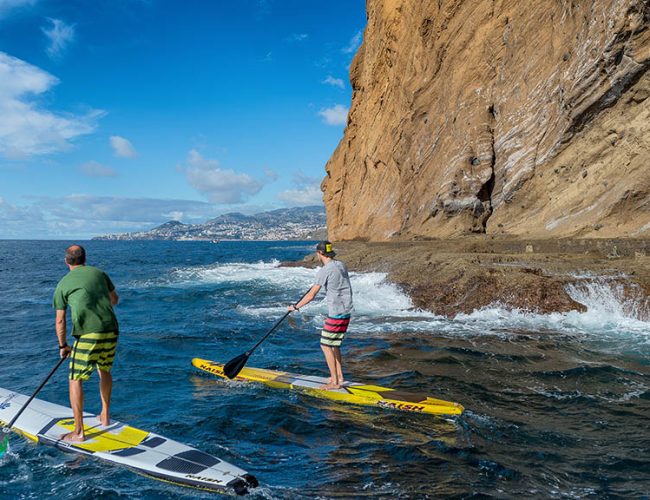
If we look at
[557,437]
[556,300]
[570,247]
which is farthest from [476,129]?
[557,437]

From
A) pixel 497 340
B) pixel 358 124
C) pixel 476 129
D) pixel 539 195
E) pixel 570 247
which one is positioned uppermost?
pixel 358 124

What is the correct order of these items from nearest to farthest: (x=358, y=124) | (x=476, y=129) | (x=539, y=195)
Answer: (x=539, y=195), (x=476, y=129), (x=358, y=124)

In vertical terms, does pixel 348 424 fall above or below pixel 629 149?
below

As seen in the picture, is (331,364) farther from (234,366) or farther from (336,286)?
(234,366)

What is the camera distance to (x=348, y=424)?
287 inches

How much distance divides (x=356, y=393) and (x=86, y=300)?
450 cm

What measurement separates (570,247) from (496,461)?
54.6 feet

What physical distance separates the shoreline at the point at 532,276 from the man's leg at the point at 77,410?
449 inches

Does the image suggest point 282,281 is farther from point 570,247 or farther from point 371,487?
point 371,487

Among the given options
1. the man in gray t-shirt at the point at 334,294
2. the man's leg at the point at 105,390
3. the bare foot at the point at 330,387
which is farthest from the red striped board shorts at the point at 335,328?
the man's leg at the point at 105,390

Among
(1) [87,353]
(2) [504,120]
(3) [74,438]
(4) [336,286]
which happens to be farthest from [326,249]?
(2) [504,120]

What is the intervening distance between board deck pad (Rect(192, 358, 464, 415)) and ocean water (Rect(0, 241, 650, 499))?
164 millimetres

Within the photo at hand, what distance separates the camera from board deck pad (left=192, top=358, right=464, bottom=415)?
746 centimetres

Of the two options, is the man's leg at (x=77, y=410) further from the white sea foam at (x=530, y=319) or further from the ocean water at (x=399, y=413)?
the white sea foam at (x=530, y=319)
